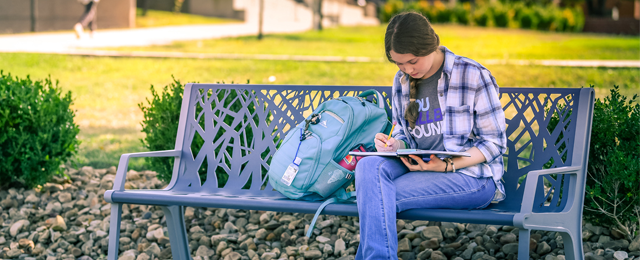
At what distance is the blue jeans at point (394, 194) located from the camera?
2154mm

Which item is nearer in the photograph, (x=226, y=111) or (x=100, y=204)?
(x=226, y=111)

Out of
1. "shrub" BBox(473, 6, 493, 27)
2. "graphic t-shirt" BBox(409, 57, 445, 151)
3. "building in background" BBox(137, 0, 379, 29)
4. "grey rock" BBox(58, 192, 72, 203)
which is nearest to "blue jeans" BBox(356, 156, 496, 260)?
"graphic t-shirt" BBox(409, 57, 445, 151)

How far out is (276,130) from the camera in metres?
3.11

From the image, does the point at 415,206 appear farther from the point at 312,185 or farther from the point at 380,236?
the point at 312,185

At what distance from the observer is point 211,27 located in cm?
1864

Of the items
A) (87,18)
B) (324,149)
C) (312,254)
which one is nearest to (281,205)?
(324,149)

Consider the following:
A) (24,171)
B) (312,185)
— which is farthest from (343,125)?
(24,171)

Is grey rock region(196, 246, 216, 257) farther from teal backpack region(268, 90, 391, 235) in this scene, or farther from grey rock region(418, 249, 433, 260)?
grey rock region(418, 249, 433, 260)

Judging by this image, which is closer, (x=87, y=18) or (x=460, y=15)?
(x=87, y=18)

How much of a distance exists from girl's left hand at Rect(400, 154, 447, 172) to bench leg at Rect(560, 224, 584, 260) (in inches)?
22.2

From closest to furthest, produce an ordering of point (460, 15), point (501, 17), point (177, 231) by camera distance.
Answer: point (177, 231) → point (501, 17) → point (460, 15)

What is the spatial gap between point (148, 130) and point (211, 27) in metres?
15.3

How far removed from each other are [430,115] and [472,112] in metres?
0.18

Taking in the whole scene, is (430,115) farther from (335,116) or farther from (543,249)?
(543,249)
